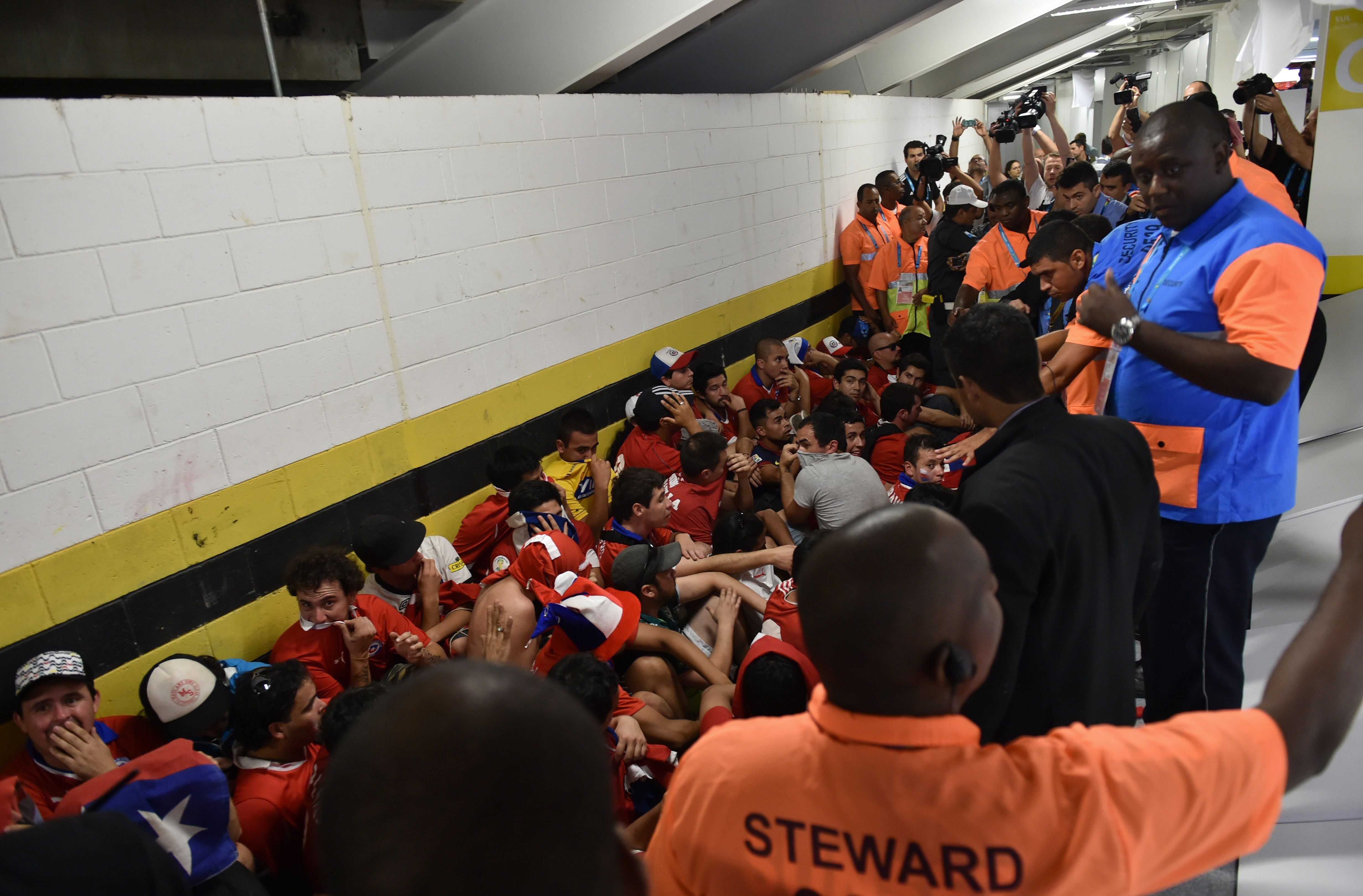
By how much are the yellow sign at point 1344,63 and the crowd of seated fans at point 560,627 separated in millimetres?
1190

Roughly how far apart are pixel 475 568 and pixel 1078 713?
3.06 m

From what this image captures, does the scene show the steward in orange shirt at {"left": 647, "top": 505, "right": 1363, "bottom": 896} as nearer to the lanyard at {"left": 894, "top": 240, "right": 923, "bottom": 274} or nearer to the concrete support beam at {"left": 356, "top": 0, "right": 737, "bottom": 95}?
the concrete support beam at {"left": 356, "top": 0, "right": 737, "bottom": 95}

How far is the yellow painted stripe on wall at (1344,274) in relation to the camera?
412 centimetres

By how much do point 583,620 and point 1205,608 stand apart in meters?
1.91

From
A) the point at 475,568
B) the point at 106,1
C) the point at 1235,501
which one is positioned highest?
the point at 106,1

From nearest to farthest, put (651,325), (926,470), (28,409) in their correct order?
(28,409) < (926,470) < (651,325)

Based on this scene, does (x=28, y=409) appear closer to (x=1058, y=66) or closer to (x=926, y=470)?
(x=926, y=470)

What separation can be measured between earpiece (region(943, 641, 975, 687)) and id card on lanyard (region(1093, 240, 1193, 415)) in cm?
151

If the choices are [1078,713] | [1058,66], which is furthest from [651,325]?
[1058,66]

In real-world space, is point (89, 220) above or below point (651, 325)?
above

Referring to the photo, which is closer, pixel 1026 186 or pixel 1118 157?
pixel 1118 157

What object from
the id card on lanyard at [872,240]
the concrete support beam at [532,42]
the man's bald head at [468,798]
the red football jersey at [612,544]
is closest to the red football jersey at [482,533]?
the red football jersey at [612,544]

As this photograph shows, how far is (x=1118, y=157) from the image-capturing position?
802 cm

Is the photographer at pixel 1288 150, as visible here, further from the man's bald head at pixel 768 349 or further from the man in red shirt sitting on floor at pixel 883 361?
the man's bald head at pixel 768 349
